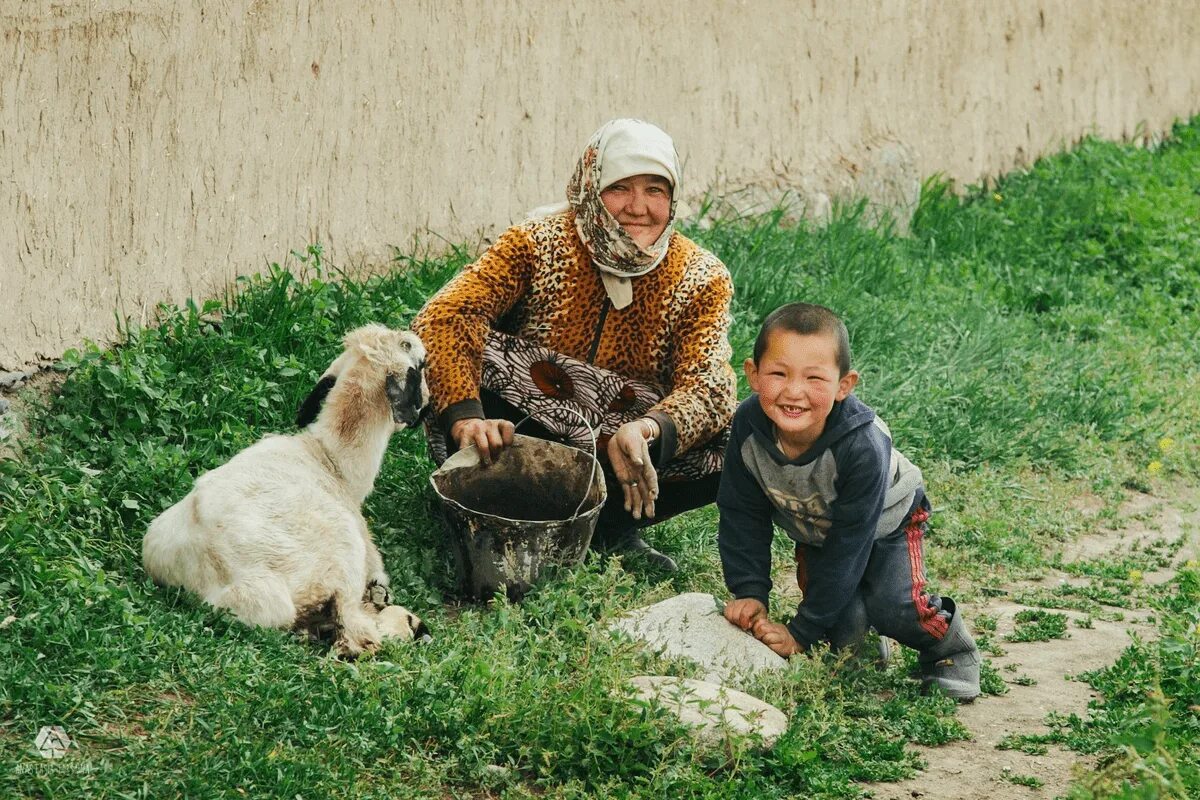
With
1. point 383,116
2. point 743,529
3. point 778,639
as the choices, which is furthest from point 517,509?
point 383,116

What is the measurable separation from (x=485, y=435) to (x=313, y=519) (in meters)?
0.70

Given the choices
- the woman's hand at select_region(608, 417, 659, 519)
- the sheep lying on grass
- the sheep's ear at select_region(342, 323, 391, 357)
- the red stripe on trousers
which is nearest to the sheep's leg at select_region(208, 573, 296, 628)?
the sheep lying on grass

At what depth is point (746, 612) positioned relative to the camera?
4.41m

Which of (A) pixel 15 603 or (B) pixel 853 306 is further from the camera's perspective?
(B) pixel 853 306

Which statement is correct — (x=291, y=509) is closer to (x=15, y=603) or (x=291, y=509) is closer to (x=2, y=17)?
(x=15, y=603)

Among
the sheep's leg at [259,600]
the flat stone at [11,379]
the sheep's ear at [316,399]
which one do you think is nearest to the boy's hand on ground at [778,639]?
the sheep's leg at [259,600]

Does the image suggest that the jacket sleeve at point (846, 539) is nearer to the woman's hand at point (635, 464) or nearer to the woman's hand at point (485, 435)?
the woman's hand at point (635, 464)

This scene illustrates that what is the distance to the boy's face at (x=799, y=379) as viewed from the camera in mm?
4086

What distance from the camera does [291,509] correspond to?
4219 millimetres

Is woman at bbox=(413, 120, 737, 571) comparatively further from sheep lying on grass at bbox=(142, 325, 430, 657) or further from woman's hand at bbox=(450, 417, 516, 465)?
sheep lying on grass at bbox=(142, 325, 430, 657)

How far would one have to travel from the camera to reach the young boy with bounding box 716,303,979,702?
413 cm

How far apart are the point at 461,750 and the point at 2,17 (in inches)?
120

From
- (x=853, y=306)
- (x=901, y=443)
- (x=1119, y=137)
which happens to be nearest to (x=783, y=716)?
(x=901, y=443)

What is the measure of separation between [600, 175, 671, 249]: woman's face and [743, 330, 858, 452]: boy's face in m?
1.01
